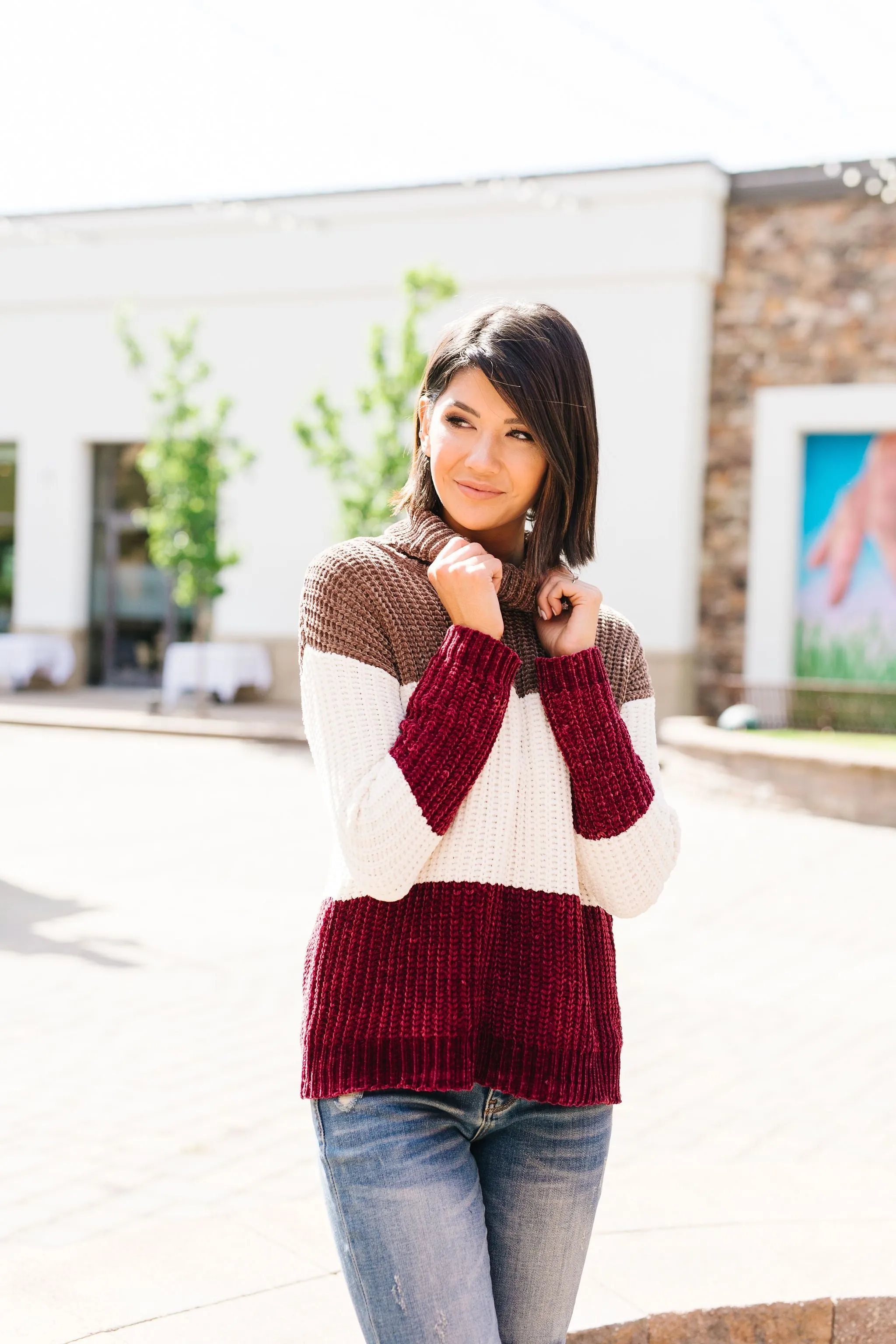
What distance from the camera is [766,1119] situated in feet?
15.8

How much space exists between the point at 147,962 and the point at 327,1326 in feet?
12.5

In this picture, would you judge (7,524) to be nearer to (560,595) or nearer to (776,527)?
(776,527)

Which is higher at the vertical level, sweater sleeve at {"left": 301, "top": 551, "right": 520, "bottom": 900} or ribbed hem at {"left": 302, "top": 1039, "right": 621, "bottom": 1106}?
sweater sleeve at {"left": 301, "top": 551, "right": 520, "bottom": 900}

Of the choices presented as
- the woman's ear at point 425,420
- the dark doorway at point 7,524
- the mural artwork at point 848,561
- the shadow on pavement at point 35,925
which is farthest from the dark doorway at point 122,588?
the woman's ear at point 425,420

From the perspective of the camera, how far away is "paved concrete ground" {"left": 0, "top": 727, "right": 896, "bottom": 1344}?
9.84 ft

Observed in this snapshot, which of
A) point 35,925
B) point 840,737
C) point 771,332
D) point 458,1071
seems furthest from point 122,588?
point 458,1071

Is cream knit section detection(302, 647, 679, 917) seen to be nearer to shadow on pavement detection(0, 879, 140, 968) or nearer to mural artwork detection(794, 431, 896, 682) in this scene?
shadow on pavement detection(0, 879, 140, 968)

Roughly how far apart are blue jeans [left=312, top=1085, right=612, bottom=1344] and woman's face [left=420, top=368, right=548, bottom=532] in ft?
2.52

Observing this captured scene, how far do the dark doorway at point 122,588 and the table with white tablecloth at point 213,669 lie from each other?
7.50 feet

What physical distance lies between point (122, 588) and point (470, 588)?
2025cm

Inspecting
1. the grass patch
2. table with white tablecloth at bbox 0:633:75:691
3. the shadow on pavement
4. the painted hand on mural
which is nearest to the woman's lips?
the shadow on pavement

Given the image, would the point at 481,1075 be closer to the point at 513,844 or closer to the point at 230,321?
the point at 513,844

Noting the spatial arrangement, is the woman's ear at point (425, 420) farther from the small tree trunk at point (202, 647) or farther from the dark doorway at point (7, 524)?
the dark doorway at point (7, 524)

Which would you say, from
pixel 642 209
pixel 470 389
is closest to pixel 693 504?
pixel 642 209
